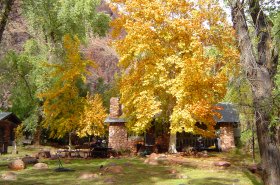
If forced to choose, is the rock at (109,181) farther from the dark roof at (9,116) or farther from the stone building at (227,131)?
the dark roof at (9,116)

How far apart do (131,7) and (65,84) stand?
23.8 feet

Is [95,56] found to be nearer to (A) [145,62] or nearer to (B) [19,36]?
(B) [19,36]

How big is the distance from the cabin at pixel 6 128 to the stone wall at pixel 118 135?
9.05 m

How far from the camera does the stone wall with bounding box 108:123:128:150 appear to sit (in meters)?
30.2

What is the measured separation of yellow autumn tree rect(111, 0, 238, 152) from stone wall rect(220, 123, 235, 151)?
5.21 metres

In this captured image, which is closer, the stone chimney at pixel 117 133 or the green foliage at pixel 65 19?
the stone chimney at pixel 117 133

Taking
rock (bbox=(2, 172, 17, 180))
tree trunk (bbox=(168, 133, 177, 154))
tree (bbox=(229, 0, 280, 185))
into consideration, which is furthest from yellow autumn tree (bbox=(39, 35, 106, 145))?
tree (bbox=(229, 0, 280, 185))

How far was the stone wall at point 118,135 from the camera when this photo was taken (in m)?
30.2

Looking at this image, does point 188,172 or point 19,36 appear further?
point 19,36

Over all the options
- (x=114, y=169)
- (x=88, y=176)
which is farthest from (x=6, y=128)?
(x=88, y=176)

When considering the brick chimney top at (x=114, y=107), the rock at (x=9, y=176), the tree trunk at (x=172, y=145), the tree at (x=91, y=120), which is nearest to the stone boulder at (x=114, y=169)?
the rock at (x=9, y=176)

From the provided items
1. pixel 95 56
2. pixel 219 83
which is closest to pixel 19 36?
pixel 95 56

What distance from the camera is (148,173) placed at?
17.5 metres

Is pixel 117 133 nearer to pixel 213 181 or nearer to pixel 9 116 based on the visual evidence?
pixel 9 116
